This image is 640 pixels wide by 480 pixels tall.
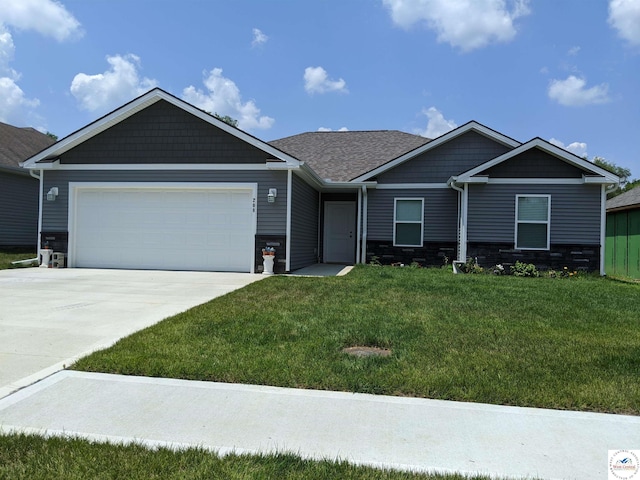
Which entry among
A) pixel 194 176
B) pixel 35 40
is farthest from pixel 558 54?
pixel 35 40

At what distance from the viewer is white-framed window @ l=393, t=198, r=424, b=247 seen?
14.1 m

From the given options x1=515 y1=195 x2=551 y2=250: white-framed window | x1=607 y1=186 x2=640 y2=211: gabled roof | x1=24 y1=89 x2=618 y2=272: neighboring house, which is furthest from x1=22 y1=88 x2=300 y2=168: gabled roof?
x1=607 y1=186 x2=640 y2=211: gabled roof

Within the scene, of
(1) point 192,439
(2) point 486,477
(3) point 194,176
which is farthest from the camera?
(3) point 194,176

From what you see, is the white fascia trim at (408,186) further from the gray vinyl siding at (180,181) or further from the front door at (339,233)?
the gray vinyl siding at (180,181)

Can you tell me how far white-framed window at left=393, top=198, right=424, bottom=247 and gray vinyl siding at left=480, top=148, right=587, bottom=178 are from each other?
2464 mm

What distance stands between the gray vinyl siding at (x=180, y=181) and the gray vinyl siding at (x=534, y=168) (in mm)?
5926

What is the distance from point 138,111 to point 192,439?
1124cm

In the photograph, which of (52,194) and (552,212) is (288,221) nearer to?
(52,194)

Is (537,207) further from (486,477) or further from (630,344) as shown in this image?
(486,477)

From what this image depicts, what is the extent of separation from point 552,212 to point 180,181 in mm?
10392

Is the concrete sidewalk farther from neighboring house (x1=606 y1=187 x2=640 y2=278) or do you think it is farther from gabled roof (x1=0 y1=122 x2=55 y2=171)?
gabled roof (x1=0 y1=122 x2=55 y2=171)

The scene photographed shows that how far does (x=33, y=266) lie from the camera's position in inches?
499

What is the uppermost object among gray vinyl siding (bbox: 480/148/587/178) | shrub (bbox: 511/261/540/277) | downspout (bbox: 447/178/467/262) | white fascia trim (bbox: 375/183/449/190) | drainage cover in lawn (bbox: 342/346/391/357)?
gray vinyl siding (bbox: 480/148/587/178)

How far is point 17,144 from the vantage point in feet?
64.6
